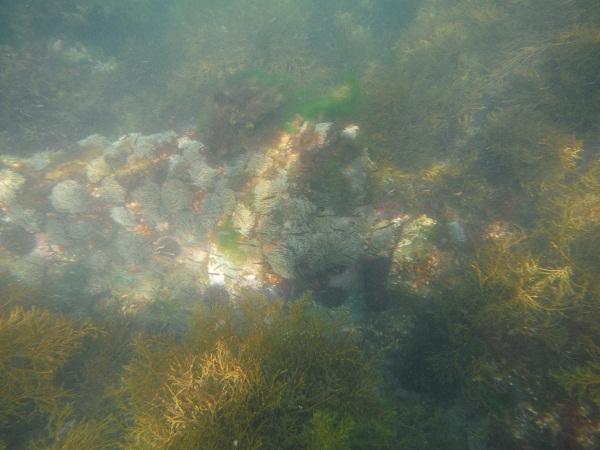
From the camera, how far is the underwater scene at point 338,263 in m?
2.87

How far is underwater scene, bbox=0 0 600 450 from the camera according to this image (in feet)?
9.41

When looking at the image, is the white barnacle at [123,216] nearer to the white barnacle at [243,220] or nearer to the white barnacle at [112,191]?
the white barnacle at [112,191]

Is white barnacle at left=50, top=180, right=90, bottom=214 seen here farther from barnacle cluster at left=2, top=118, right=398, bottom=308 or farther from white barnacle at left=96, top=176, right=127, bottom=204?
white barnacle at left=96, top=176, right=127, bottom=204

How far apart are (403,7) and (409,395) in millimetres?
10878

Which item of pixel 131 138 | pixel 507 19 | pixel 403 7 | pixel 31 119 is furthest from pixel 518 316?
pixel 31 119

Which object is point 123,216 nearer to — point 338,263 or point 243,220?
point 243,220

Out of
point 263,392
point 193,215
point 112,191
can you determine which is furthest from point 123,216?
point 263,392

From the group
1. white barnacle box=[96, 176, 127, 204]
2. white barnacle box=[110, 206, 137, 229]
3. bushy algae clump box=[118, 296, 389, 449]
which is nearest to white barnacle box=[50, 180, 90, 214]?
white barnacle box=[96, 176, 127, 204]

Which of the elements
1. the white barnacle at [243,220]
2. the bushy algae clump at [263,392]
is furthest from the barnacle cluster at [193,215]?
the bushy algae clump at [263,392]

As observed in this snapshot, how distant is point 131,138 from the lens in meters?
5.75

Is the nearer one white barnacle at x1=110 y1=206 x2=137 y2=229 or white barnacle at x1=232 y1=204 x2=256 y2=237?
white barnacle at x1=232 y1=204 x2=256 y2=237

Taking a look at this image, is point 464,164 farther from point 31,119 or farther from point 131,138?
point 31,119

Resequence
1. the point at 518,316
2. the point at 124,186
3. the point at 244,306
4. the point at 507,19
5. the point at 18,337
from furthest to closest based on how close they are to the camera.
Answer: the point at 507,19, the point at 124,186, the point at 18,337, the point at 244,306, the point at 518,316

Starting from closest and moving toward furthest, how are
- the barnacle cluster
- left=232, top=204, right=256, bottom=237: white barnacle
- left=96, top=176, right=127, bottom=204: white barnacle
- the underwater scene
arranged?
the underwater scene, the barnacle cluster, left=232, top=204, right=256, bottom=237: white barnacle, left=96, top=176, right=127, bottom=204: white barnacle
